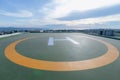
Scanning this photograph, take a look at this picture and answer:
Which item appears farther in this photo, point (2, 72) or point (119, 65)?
point (119, 65)

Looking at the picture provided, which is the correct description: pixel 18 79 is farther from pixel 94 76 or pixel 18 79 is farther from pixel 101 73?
pixel 101 73

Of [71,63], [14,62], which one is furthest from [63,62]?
[14,62]

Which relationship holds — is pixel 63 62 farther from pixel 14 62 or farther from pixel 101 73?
pixel 14 62

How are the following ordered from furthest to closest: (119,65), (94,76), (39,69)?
1. (119,65)
2. (39,69)
3. (94,76)

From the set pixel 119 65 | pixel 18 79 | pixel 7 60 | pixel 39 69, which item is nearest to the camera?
pixel 18 79

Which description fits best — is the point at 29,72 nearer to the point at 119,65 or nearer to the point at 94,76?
the point at 94,76


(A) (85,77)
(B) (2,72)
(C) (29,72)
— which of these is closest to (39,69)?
(C) (29,72)

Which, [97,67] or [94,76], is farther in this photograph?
[97,67]

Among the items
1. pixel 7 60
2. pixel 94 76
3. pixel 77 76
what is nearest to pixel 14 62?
pixel 7 60
